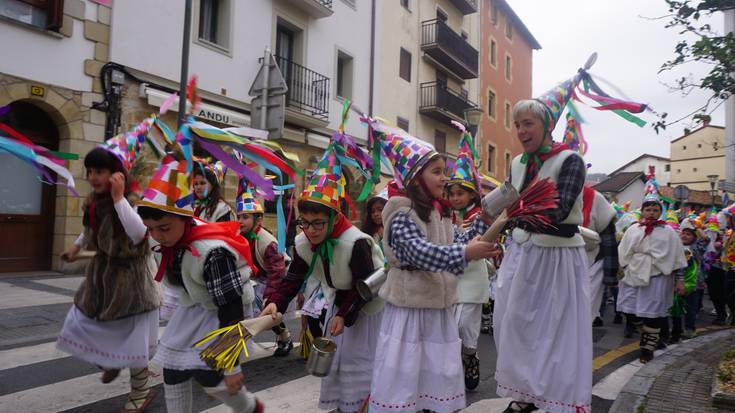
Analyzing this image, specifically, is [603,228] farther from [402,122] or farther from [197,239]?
[402,122]

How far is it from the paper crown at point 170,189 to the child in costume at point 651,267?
5.51 metres

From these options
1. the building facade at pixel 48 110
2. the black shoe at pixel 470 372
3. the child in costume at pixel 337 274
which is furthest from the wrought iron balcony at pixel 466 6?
the child in costume at pixel 337 274

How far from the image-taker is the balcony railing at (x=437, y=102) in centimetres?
2256

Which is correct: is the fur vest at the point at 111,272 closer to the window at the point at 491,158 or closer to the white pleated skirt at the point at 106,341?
the white pleated skirt at the point at 106,341

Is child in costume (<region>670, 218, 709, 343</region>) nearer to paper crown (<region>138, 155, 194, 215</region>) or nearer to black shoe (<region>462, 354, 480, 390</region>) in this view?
black shoe (<region>462, 354, 480, 390</region>)

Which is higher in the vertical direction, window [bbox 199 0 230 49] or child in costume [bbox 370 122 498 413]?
window [bbox 199 0 230 49]

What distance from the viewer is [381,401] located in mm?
2742

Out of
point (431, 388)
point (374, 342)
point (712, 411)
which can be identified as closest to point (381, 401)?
point (431, 388)

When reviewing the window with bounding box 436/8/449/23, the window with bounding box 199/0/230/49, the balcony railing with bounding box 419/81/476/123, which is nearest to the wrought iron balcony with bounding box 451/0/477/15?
the window with bounding box 436/8/449/23

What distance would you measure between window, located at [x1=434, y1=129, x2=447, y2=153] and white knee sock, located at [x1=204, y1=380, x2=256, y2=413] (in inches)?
856

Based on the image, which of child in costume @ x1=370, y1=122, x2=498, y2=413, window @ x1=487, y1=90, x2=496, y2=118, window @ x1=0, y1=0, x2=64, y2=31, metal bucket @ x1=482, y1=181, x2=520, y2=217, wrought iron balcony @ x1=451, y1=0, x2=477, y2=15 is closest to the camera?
child in costume @ x1=370, y1=122, x2=498, y2=413

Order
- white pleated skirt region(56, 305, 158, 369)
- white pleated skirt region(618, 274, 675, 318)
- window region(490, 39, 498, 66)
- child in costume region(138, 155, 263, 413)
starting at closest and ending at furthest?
child in costume region(138, 155, 263, 413) → white pleated skirt region(56, 305, 158, 369) → white pleated skirt region(618, 274, 675, 318) → window region(490, 39, 498, 66)

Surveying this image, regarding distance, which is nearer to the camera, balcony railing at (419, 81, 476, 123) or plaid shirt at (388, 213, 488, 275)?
plaid shirt at (388, 213, 488, 275)

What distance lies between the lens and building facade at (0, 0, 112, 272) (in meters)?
9.54
